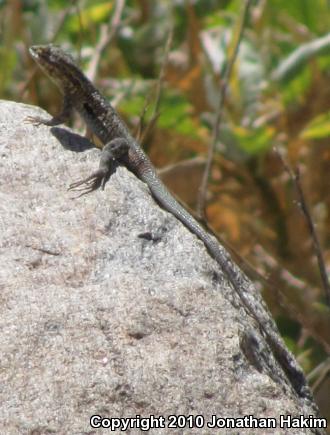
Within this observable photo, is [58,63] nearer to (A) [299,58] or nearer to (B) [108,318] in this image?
(A) [299,58]

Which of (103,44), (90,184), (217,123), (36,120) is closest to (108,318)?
(90,184)

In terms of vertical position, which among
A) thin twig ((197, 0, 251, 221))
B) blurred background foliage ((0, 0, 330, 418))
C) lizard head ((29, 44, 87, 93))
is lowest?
blurred background foliage ((0, 0, 330, 418))

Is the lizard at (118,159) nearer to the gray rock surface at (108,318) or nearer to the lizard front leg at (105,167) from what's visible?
the lizard front leg at (105,167)

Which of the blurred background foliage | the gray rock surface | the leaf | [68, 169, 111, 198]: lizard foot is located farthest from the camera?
the blurred background foliage

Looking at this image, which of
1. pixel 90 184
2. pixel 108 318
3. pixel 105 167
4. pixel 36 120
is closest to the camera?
pixel 108 318

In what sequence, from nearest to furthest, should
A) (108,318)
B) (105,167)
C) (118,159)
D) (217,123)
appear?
1. (108,318)
2. (105,167)
3. (118,159)
4. (217,123)

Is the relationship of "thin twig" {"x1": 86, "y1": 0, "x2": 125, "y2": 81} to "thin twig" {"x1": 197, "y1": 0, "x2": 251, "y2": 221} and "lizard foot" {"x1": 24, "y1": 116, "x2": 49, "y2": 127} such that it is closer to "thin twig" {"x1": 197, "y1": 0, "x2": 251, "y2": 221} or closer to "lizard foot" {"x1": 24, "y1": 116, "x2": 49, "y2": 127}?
"thin twig" {"x1": 197, "y1": 0, "x2": 251, "y2": 221}

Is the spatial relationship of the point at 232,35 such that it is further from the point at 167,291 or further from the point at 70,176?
the point at 167,291

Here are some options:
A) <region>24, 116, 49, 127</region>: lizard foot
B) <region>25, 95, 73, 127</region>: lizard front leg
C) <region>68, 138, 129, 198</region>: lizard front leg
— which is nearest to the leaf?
<region>25, 95, 73, 127</region>: lizard front leg
